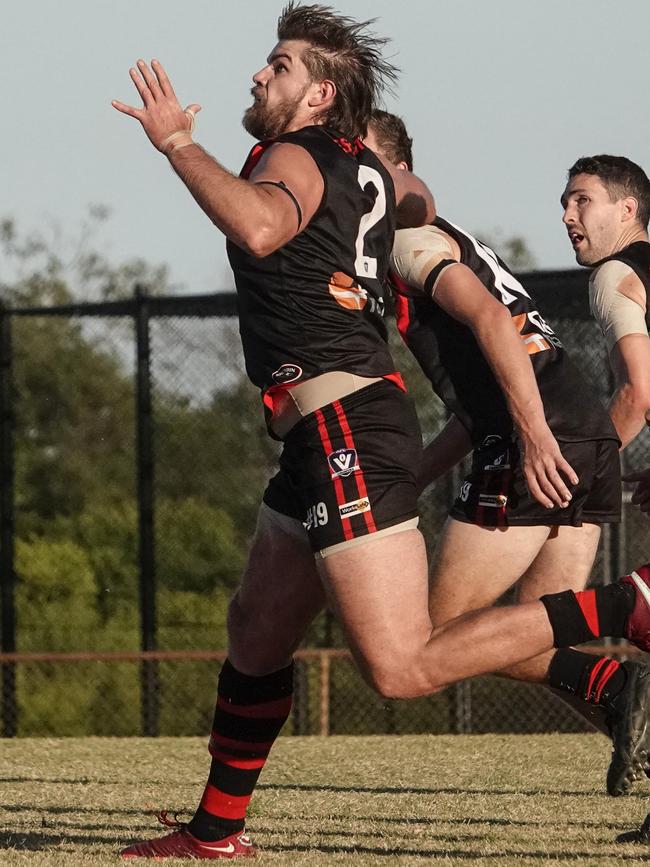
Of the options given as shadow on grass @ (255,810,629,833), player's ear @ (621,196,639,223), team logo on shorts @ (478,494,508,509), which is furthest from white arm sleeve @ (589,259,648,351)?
shadow on grass @ (255,810,629,833)

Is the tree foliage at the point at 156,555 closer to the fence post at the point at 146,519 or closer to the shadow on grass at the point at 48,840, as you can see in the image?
the fence post at the point at 146,519

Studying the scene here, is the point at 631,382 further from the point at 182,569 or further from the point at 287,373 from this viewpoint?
the point at 182,569

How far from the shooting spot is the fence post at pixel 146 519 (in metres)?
11.2

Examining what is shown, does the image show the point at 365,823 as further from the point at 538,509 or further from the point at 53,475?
the point at 53,475

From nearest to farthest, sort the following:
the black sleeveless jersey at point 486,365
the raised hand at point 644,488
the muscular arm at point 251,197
A: 1. the muscular arm at point 251,197
2. the black sleeveless jersey at point 486,365
3. the raised hand at point 644,488

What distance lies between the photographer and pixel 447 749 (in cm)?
820

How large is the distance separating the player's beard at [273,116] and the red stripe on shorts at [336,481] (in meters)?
0.81

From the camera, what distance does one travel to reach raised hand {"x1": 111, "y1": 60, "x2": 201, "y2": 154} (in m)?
3.86

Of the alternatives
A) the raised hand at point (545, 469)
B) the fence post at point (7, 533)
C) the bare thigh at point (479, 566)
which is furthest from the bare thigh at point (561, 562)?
the fence post at point (7, 533)

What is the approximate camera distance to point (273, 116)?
4191 mm

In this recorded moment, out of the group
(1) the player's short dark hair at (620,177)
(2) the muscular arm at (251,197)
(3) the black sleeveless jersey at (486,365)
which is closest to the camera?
(2) the muscular arm at (251,197)

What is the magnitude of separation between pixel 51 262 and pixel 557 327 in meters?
30.8

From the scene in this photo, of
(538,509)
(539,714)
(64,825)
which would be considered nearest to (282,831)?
(64,825)

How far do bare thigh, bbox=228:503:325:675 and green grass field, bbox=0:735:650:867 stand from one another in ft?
2.01
